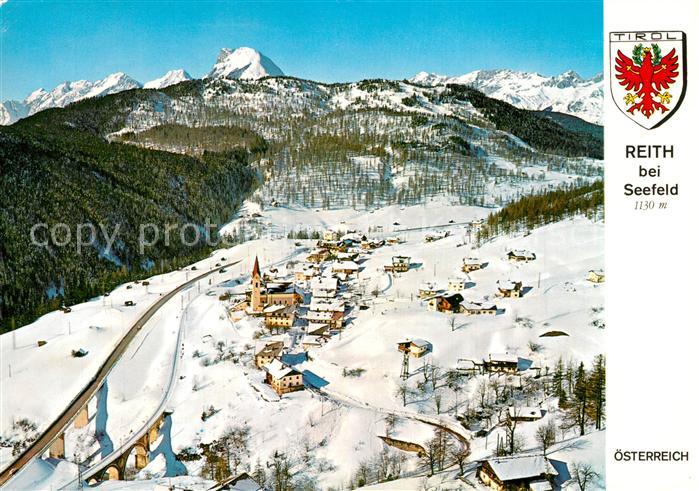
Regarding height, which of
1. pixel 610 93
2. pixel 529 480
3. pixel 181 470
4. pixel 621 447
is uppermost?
pixel 610 93

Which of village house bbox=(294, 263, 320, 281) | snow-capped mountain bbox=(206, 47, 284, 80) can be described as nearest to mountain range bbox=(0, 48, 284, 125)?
snow-capped mountain bbox=(206, 47, 284, 80)

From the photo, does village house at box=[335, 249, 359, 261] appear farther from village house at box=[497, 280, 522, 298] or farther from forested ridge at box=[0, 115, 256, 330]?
village house at box=[497, 280, 522, 298]

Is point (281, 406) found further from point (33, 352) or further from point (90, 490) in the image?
point (33, 352)

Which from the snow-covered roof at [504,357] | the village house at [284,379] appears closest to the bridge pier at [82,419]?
the village house at [284,379]

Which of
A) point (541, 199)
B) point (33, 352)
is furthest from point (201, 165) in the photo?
point (33, 352)

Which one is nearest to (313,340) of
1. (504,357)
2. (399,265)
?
(504,357)

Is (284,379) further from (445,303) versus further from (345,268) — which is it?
(345,268)

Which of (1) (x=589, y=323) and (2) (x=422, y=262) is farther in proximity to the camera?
(2) (x=422, y=262)
